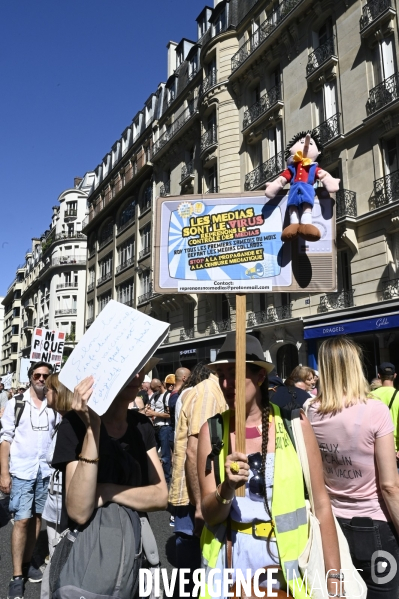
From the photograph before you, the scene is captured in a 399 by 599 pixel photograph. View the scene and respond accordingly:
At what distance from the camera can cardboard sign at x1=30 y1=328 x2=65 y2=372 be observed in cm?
1348

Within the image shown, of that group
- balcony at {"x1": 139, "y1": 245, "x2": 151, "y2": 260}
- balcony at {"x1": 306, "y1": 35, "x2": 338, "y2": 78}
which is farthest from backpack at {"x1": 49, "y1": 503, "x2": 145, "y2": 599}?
balcony at {"x1": 139, "y1": 245, "x2": 151, "y2": 260}

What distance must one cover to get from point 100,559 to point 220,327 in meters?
20.9

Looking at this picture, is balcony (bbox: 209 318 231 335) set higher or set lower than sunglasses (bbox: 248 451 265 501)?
higher

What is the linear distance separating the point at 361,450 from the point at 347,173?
1556 centimetres

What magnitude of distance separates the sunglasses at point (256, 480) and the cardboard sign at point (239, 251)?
0.88 m

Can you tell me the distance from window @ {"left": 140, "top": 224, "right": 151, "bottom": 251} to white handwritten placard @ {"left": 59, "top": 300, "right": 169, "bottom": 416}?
29164 millimetres

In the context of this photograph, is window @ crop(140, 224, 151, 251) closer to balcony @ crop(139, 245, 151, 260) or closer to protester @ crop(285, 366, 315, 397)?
balcony @ crop(139, 245, 151, 260)

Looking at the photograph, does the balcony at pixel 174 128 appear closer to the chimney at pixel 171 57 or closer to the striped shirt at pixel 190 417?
the chimney at pixel 171 57

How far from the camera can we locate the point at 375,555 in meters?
2.38

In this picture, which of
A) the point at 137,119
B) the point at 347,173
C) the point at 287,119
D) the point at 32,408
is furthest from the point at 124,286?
the point at 32,408

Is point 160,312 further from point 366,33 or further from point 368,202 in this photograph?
point 366,33

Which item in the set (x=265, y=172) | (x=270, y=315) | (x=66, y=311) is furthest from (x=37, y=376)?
(x=66, y=311)

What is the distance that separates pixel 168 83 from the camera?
30.7m

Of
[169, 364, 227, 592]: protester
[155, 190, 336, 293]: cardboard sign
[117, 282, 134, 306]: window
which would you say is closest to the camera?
[155, 190, 336, 293]: cardboard sign
